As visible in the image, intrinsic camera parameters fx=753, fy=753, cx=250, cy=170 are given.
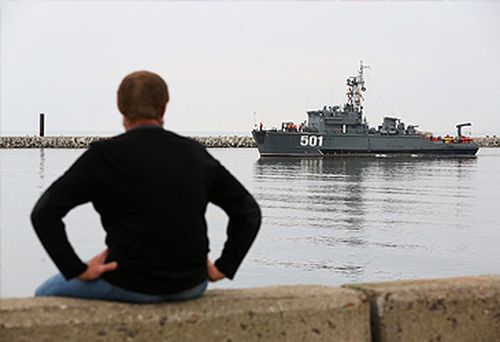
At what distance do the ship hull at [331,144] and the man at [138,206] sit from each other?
213 feet

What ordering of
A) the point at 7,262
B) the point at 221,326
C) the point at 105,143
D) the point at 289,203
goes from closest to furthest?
the point at 105,143, the point at 221,326, the point at 7,262, the point at 289,203

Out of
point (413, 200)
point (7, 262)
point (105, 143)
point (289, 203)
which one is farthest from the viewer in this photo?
point (413, 200)

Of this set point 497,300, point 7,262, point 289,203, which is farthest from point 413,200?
point 497,300

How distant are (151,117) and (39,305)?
865 millimetres

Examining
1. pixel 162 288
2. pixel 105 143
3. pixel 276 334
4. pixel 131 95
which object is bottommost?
pixel 276 334

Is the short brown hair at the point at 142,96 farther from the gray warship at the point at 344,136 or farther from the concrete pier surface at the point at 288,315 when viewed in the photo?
the gray warship at the point at 344,136

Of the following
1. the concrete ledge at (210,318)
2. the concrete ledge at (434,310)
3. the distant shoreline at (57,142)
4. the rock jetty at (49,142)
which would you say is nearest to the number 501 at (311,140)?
the distant shoreline at (57,142)

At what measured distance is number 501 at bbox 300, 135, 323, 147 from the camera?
6762 centimetres

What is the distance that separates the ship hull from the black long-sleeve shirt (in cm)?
6486

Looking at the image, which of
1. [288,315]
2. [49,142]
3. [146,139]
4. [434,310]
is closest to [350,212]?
Answer: [434,310]

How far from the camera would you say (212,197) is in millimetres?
3191

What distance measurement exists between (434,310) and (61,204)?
1.79 meters

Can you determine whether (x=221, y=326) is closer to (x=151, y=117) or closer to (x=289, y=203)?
(x=151, y=117)

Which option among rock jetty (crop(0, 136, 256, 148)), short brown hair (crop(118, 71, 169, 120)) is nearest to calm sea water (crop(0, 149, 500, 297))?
short brown hair (crop(118, 71, 169, 120))
